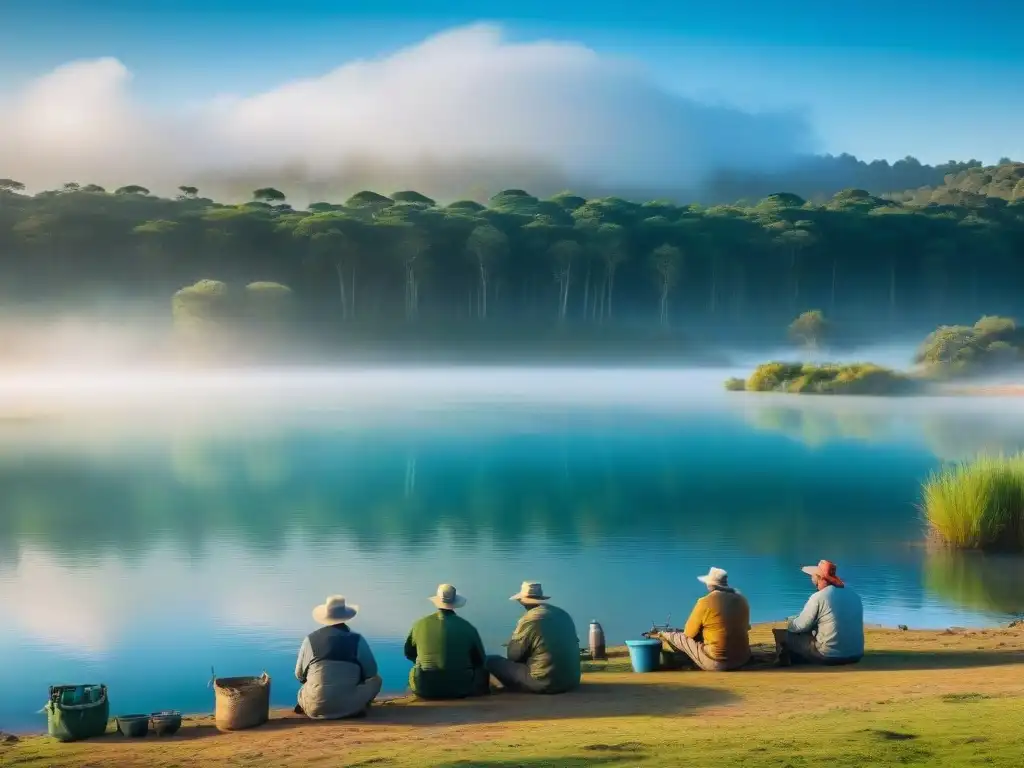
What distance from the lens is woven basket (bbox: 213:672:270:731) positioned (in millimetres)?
8000

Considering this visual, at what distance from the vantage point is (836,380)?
177ft

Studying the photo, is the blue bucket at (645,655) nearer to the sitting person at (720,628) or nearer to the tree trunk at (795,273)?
the sitting person at (720,628)

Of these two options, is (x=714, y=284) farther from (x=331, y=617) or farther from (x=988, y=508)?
(x=331, y=617)

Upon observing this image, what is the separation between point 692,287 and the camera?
361ft

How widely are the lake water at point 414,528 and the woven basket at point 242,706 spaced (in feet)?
A: 4.26

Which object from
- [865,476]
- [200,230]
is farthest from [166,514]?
[200,230]

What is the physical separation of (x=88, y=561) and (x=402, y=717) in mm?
8907

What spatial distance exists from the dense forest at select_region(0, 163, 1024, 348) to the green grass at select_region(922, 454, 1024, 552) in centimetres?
7719

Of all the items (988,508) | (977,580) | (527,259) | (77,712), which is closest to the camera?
(77,712)

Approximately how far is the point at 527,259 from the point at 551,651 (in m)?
98.6

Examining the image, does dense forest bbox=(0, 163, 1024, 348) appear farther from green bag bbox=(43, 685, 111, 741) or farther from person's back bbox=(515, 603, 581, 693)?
green bag bbox=(43, 685, 111, 741)

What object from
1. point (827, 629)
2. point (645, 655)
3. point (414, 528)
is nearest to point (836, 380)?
point (414, 528)

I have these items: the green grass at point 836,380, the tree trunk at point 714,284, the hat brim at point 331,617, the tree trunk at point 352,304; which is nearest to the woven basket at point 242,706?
the hat brim at point 331,617

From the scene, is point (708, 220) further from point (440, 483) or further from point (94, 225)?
point (440, 483)
